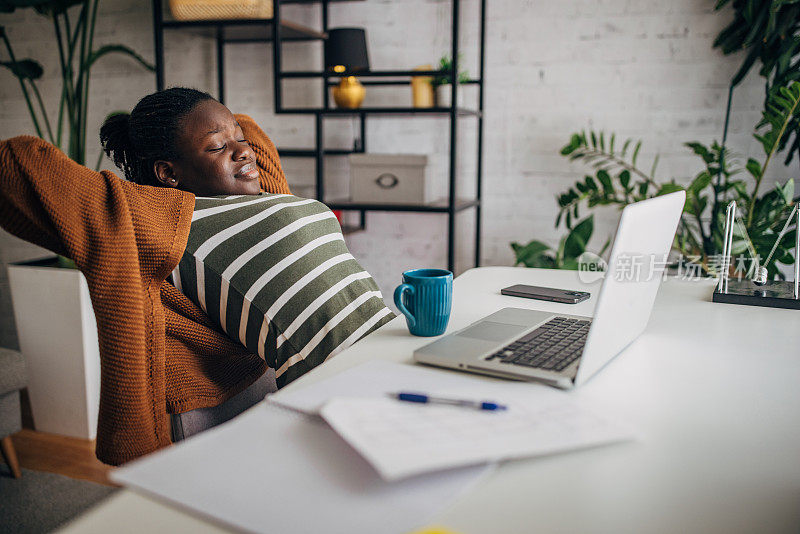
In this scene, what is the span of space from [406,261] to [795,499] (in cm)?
245

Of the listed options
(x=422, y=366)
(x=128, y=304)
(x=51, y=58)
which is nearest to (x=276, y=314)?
(x=128, y=304)

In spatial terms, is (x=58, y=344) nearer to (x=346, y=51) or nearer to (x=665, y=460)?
(x=346, y=51)

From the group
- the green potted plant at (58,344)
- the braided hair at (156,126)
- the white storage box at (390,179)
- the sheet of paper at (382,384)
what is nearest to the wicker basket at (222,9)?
the green potted plant at (58,344)

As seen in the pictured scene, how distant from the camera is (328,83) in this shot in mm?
2793

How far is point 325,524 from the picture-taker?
47 cm

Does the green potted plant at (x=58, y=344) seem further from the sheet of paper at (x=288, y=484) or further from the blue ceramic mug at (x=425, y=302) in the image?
the sheet of paper at (x=288, y=484)

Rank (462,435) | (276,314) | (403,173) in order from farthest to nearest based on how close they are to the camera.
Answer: (403,173) < (276,314) < (462,435)

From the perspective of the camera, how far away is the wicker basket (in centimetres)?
240

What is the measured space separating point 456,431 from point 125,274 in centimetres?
58

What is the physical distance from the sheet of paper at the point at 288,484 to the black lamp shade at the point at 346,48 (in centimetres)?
204

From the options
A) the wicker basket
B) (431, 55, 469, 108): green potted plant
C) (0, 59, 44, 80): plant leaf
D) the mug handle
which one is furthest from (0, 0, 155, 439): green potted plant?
the mug handle

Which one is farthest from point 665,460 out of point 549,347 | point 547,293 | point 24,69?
point 24,69

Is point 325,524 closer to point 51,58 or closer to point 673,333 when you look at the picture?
point 673,333

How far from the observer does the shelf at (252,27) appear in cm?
244
